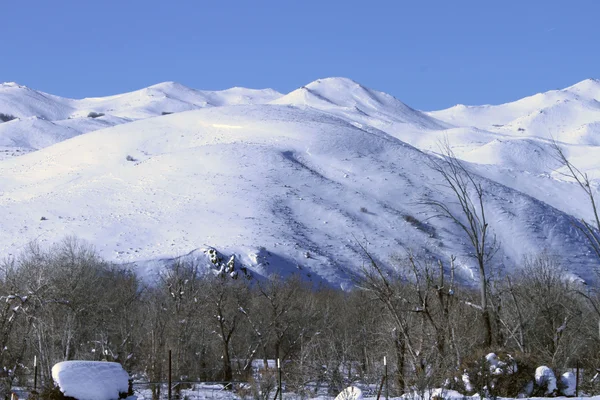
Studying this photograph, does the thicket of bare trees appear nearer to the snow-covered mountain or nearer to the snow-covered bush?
the snow-covered bush

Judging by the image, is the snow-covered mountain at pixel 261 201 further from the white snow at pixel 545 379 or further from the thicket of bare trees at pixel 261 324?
the white snow at pixel 545 379

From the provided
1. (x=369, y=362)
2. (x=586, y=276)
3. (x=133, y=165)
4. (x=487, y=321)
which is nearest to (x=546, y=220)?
(x=586, y=276)

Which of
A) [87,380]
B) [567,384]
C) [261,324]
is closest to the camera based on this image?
[87,380]

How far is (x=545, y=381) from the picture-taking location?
21812mm

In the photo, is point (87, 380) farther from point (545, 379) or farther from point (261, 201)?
point (261, 201)

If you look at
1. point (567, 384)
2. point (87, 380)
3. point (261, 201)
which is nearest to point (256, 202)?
point (261, 201)

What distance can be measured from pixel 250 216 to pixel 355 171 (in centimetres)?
2252

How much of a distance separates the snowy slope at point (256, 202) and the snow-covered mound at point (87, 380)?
5223 centimetres

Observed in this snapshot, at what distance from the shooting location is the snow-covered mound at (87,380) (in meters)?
17.9

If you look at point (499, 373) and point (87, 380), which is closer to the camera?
point (87, 380)

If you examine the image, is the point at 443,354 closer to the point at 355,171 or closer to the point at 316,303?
the point at 316,303

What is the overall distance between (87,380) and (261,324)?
3501 centimetres

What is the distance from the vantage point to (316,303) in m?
62.3

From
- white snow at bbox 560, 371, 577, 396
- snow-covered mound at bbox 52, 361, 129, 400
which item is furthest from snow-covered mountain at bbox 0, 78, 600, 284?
snow-covered mound at bbox 52, 361, 129, 400
